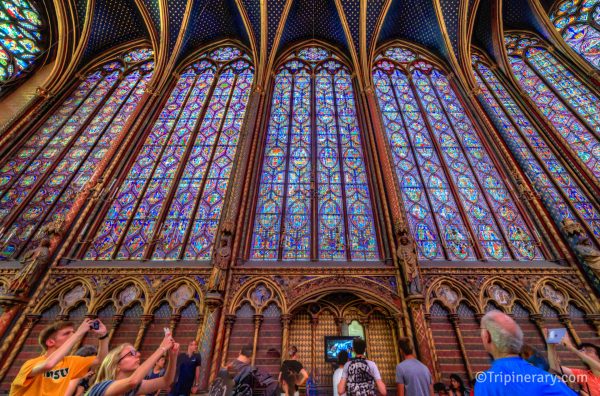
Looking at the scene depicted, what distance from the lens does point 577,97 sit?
10414mm

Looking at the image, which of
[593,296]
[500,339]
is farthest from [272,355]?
[593,296]

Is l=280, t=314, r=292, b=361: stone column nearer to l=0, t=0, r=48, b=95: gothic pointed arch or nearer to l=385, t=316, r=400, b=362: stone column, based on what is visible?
l=385, t=316, r=400, b=362: stone column

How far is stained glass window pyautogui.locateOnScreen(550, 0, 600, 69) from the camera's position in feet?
37.2

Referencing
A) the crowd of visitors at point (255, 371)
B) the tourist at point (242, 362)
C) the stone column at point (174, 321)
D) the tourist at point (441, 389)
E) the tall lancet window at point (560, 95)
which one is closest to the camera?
the crowd of visitors at point (255, 371)

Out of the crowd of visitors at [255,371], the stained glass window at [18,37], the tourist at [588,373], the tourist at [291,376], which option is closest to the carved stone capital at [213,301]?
the crowd of visitors at [255,371]

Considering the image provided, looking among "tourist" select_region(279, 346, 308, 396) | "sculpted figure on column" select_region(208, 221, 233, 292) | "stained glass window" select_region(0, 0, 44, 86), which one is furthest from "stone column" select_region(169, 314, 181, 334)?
"stained glass window" select_region(0, 0, 44, 86)

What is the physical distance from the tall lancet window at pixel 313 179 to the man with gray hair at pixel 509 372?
5794 mm

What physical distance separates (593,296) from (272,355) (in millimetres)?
7632

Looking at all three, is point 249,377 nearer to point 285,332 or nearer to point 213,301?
point 285,332

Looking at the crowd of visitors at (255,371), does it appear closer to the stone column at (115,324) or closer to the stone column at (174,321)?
the stone column at (174,321)

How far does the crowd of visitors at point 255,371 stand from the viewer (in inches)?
55.1

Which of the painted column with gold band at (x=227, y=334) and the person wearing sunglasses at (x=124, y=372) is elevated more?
the painted column with gold band at (x=227, y=334)

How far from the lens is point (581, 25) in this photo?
39.8 ft

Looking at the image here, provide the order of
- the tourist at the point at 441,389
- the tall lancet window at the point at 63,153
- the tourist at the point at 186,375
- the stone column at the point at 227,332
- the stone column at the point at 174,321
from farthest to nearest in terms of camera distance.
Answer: the tall lancet window at the point at 63,153, the stone column at the point at 174,321, the stone column at the point at 227,332, the tourist at the point at 441,389, the tourist at the point at 186,375
